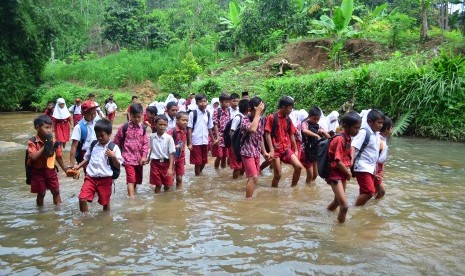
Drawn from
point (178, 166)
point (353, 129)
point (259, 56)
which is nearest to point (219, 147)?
point (178, 166)

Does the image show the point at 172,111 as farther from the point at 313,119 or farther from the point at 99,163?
the point at 99,163

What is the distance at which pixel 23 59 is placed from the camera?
28.4m

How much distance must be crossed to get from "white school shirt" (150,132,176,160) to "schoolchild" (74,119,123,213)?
3.91 feet

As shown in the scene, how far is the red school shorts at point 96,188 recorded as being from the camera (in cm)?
550

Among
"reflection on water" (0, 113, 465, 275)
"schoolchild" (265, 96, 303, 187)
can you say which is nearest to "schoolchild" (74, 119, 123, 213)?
"reflection on water" (0, 113, 465, 275)

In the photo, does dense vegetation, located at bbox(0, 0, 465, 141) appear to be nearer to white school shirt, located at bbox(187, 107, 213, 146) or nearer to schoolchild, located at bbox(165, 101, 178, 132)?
white school shirt, located at bbox(187, 107, 213, 146)

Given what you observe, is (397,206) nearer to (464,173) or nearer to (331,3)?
(464,173)

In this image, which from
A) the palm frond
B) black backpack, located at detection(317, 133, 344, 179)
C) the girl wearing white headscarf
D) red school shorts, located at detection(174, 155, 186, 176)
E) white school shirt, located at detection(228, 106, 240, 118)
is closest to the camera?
black backpack, located at detection(317, 133, 344, 179)

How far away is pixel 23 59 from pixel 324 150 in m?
28.1

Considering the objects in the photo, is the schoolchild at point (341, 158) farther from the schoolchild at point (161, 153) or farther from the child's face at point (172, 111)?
the child's face at point (172, 111)

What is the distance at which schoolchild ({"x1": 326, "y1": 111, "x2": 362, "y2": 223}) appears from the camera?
16.9ft

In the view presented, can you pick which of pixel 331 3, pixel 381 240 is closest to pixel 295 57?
pixel 331 3

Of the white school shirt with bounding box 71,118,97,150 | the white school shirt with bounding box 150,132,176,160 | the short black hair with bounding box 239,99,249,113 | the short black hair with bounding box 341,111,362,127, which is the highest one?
the short black hair with bounding box 239,99,249,113

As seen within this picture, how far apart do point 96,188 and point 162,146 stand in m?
1.45
